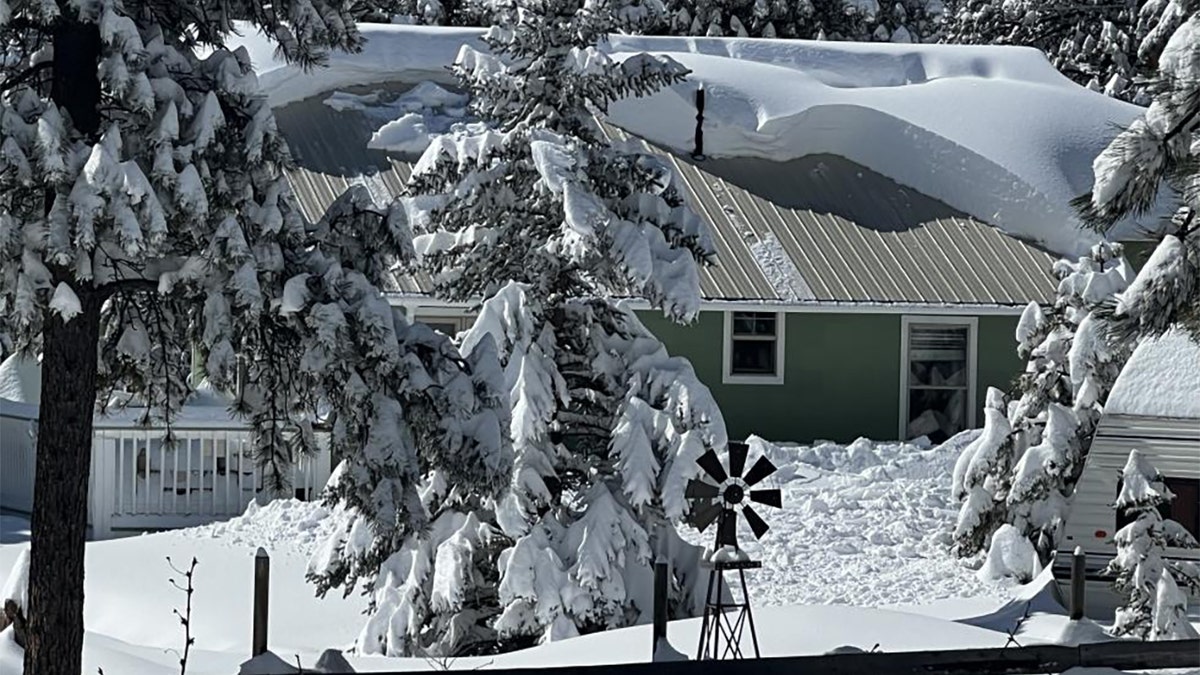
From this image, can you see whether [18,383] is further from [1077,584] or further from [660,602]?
[1077,584]

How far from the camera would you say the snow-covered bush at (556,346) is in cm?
1389

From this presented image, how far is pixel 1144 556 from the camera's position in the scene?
1438 cm

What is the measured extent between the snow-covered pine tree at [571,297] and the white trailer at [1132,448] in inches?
168

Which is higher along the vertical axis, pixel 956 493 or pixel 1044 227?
pixel 1044 227

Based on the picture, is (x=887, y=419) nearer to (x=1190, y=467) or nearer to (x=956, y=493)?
(x=956, y=493)

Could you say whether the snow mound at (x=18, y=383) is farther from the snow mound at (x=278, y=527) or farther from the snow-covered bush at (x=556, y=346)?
the snow-covered bush at (x=556, y=346)

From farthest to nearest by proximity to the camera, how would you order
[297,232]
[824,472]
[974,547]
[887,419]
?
[887,419] → [824,472] → [974,547] → [297,232]

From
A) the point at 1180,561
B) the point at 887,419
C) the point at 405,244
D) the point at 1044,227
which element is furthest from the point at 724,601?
the point at 1044,227

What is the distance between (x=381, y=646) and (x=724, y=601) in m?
2.71

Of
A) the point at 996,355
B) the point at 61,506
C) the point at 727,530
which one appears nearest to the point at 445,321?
the point at 996,355

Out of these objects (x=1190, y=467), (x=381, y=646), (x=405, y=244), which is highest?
(x=405, y=244)

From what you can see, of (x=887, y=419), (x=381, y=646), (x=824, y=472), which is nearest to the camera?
(x=381, y=646)

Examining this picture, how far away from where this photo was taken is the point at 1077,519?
16922mm

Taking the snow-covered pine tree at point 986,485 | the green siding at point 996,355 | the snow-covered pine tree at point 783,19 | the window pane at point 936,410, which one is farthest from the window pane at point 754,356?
the snow-covered pine tree at point 783,19
